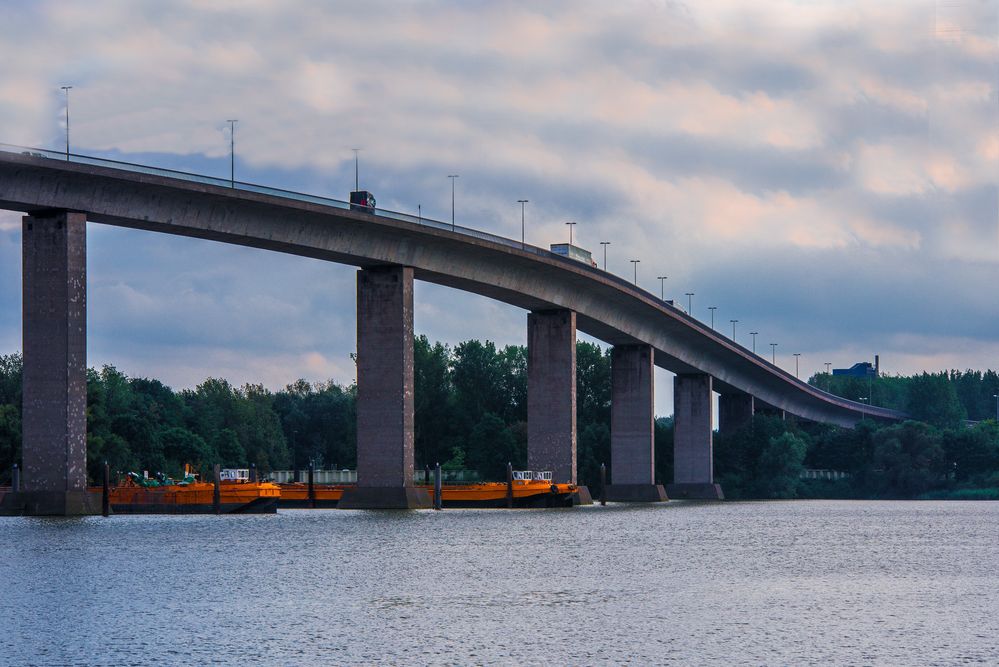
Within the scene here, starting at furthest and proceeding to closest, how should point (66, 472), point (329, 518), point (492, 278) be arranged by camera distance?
1. point (492, 278)
2. point (329, 518)
3. point (66, 472)

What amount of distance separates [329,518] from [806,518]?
2991 cm

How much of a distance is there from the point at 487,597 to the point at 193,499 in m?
53.8

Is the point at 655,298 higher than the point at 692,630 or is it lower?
higher

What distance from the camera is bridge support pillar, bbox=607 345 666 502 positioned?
124125 mm

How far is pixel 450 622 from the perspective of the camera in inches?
1270

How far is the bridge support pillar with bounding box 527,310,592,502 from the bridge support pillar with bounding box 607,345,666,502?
674 inches

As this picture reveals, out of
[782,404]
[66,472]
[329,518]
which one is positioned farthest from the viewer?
[782,404]

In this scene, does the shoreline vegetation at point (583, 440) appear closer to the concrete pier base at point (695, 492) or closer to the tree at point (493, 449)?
the tree at point (493, 449)

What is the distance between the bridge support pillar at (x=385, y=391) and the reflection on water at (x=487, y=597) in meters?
22.5

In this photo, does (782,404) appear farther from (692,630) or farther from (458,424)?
(692,630)

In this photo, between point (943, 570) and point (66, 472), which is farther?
point (66, 472)

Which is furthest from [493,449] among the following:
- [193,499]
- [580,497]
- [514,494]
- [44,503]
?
[44,503]

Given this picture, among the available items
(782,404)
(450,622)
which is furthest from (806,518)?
(782,404)

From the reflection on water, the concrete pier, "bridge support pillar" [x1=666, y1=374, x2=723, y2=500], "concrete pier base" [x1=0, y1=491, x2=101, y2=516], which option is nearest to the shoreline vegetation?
"bridge support pillar" [x1=666, y1=374, x2=723, y2=500]
